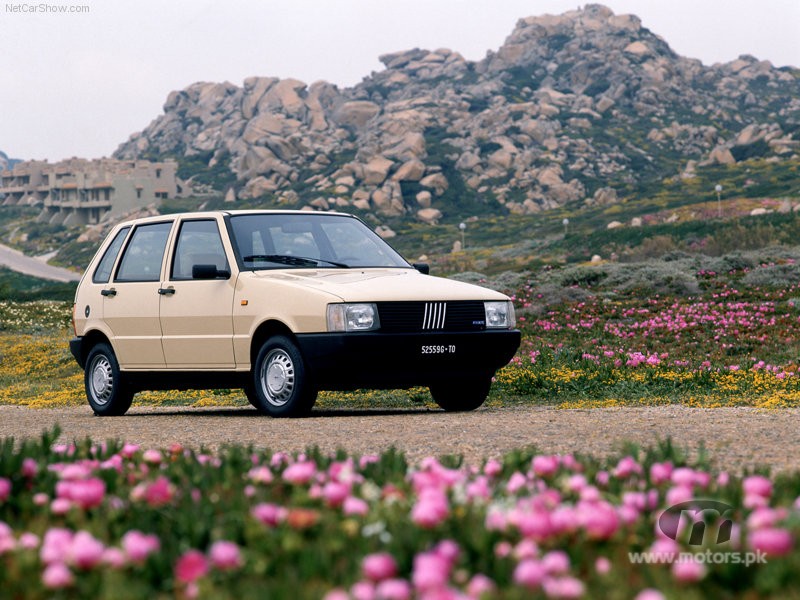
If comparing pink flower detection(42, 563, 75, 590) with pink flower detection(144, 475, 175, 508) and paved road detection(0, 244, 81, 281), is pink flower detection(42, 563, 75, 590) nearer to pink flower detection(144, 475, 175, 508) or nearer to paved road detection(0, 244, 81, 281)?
pink flower detection(144, 475, 175, 508)

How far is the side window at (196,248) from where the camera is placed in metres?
10.8

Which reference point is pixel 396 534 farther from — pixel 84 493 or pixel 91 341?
pixel 91 341

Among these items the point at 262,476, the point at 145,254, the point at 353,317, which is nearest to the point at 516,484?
the point at 262,476

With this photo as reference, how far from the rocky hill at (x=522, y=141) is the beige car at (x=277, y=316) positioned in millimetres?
106041

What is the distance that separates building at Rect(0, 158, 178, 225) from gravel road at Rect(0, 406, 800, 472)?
143 metres

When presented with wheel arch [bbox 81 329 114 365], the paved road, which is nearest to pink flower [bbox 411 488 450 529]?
wheel arch [bbox 81 329 114 365]

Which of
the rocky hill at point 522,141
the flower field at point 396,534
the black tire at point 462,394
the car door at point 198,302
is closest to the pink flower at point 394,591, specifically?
the flower field at point 396,534

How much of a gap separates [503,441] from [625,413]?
2441 mm

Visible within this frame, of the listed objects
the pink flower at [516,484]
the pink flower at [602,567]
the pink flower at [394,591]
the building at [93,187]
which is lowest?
the pink flower at [516,484]

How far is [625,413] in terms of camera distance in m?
9.38

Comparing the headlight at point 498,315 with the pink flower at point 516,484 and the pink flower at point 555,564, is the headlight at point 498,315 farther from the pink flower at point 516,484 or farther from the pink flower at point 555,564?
the pink flower at point 555,564

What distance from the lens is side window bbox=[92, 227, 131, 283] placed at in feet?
39.8

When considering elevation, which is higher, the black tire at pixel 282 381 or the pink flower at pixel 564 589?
the pink flower at pixel 564 589

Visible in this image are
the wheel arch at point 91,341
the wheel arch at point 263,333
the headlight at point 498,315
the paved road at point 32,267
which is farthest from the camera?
the paved road at point 32,267
